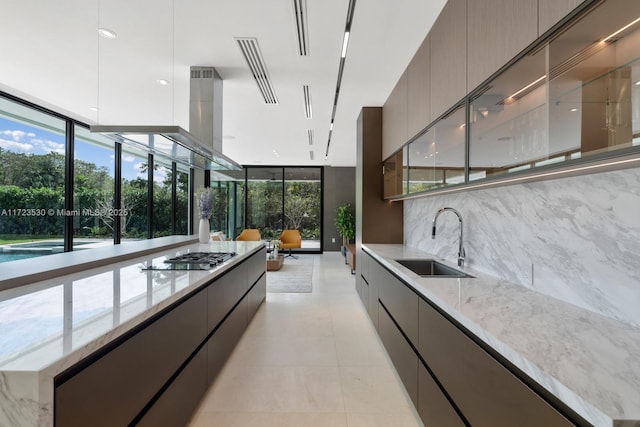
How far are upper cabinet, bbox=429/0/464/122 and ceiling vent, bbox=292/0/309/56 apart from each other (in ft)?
3.40

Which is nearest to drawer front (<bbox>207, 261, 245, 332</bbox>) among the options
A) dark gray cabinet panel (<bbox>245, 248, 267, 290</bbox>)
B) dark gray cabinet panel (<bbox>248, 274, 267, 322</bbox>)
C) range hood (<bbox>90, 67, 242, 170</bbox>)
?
dark gray cabinet panel (<bbox>245, 248, 267, 290</bbox>)

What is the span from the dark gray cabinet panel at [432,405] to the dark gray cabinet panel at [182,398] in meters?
1.37

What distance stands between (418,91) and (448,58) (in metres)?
0.64

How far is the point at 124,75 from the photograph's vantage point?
11.4 feet

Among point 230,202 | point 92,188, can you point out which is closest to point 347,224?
point 230,202

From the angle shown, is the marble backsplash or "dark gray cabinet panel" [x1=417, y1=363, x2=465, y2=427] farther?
"dark gray cabinet panel" [x1=417, y1=363, x2=465, y2=427]

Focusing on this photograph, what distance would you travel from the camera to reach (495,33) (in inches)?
58.1

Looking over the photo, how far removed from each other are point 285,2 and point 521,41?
1725 millimetres

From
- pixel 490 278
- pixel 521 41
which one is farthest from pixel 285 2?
pixel 490 278

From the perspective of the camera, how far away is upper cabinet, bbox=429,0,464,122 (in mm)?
1827

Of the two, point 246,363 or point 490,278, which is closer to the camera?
point 490,278

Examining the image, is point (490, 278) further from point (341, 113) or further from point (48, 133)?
point (48, 133)

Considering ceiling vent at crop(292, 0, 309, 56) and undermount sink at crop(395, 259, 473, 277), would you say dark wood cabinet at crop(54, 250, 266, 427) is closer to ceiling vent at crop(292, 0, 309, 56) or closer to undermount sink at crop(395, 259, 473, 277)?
undermount sink at crop(395, 259, 473, 277)

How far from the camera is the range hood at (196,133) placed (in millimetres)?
2322
